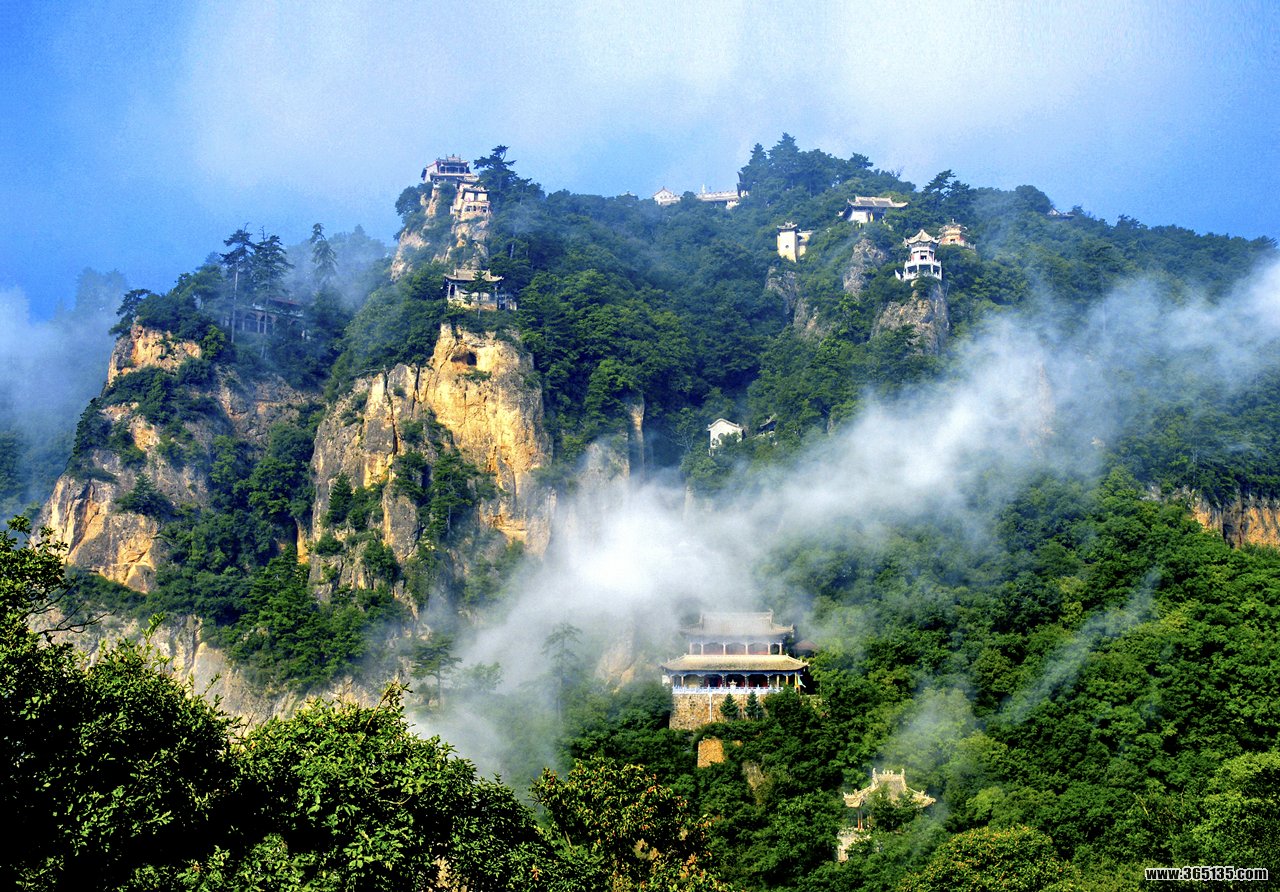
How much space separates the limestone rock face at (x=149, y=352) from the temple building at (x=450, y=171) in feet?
68.5

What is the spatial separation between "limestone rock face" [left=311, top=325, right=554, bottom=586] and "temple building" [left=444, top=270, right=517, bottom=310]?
313cm

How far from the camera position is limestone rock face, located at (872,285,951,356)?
185 feet

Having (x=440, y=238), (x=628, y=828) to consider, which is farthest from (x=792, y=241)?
(x=628, y=828)

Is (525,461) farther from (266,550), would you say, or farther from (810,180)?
(810,180)

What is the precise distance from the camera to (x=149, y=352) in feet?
187

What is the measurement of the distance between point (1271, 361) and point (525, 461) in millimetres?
28974

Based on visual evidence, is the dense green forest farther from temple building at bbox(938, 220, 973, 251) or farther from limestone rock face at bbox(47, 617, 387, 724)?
temple building at bbox(938, 220, 973, 251)

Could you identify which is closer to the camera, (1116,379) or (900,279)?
(1116,379)

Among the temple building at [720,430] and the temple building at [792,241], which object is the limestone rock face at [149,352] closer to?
the temple building at [720,430]

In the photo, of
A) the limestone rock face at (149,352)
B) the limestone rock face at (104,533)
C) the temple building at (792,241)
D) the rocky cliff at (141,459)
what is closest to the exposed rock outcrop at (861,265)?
the temple building at (792,241)

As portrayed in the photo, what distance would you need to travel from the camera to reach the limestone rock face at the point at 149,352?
187ft

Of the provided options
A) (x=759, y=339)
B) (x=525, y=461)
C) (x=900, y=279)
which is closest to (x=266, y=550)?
(x=525, y=461)

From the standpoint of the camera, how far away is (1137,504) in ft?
146

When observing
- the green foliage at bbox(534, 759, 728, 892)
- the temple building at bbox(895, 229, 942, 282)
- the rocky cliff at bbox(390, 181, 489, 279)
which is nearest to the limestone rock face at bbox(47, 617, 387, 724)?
the green foliage at bbox(534, 759, 728, 892)
